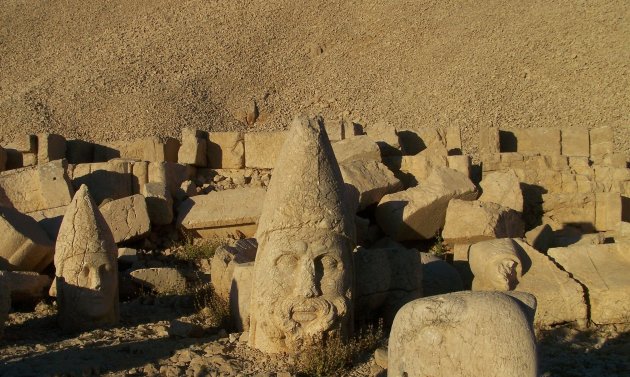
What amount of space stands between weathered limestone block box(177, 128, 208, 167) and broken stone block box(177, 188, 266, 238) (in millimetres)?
1824

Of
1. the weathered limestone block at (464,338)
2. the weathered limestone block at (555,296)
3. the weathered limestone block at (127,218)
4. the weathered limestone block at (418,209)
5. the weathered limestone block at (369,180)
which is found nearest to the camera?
the weathered limestone block at (464,338)

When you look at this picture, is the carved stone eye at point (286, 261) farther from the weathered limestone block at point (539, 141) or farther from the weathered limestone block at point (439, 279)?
the weathered limestone block at point (539, 141)

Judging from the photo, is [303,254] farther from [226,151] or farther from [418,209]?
[226,151]

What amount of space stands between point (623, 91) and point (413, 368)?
1818cm

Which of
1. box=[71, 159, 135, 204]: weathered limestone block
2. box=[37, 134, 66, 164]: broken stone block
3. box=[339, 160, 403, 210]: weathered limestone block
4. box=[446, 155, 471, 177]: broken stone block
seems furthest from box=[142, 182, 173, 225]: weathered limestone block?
box=[446, 155, 471, 177]: broken stone block

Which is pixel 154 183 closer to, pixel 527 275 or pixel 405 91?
pixel 527 275

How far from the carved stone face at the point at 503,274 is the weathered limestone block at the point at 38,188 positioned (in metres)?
6.29

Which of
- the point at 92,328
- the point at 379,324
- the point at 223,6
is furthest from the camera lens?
the point at 223,6

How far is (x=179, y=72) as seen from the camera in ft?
75.1

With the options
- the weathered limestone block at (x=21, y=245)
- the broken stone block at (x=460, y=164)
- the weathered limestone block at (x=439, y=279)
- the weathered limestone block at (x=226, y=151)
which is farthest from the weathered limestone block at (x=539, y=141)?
the weathered limestone block at (x=21, y=245)

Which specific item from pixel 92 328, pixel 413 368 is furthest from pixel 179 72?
pixel 413 368

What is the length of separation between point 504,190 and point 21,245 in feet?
21.2

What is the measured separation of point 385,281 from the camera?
24.2ft

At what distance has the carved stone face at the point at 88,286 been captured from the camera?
7.58m
